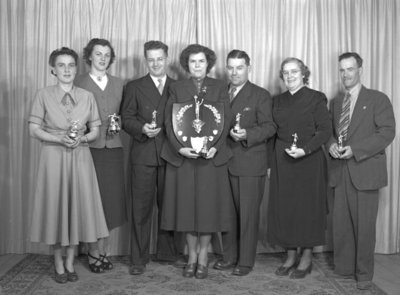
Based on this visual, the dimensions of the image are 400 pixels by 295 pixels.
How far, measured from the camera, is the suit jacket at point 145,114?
4.20 metres

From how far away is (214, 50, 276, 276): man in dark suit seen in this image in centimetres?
413

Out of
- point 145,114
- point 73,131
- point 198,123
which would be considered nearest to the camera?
point 73,131

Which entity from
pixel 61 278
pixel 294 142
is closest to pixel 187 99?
pixel 294 142

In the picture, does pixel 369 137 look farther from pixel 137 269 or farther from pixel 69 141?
pixel 69 141

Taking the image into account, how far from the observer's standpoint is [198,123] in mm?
3896

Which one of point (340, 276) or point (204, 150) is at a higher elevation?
point (204, 150)

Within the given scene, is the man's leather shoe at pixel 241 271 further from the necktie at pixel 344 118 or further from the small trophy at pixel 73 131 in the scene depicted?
the small trophy at pixel 73 131

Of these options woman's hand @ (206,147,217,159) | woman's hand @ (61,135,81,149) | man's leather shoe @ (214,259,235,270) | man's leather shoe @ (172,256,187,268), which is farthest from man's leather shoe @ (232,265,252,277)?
woman's hand @ (61,135,81,149)

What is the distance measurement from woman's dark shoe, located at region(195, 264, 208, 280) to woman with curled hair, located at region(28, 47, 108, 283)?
31.6 inches

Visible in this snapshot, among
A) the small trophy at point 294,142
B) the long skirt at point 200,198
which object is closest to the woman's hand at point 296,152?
the small trophy at point 294,142

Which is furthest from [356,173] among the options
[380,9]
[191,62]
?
[380,9]

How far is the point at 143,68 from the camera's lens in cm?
491

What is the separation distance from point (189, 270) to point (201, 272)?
0.10 m

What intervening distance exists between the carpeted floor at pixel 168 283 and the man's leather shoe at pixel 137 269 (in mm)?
46
